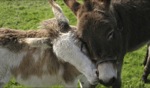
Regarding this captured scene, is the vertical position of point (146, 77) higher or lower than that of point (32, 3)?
lower

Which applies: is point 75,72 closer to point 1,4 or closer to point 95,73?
point 95,73

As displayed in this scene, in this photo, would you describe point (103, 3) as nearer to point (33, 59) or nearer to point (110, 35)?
point (110, 35)

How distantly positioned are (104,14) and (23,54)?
117 centimetres

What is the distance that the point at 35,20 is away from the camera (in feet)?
24.3

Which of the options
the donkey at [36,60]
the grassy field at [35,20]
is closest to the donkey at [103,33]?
the donkey at [36,60]

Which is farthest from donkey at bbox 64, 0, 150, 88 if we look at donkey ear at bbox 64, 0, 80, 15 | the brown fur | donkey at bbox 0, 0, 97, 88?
the brown fur

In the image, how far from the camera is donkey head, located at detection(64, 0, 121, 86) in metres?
3.54

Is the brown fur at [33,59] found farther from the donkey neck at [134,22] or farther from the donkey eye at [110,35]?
the donkey neck at [134,22]

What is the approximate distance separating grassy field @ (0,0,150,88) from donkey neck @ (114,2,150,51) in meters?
0.99

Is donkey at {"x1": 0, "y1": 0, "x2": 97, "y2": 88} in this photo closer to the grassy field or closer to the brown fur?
the brown fur

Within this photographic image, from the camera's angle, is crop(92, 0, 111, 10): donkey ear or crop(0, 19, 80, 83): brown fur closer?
crop(92, 0, 111, 10): donkey ear

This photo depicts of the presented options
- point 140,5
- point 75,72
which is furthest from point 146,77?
point 75,72

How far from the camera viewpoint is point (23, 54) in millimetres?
4074

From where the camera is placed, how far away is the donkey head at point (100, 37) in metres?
3.54
